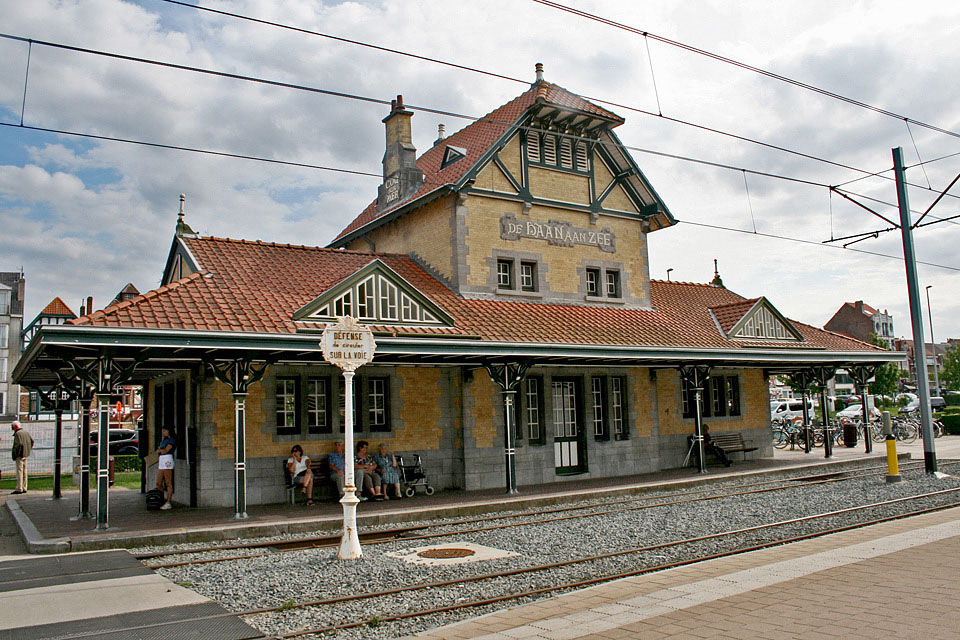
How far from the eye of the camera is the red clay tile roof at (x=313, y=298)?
41.4 feet

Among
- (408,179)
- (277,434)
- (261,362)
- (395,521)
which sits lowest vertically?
(395,521)

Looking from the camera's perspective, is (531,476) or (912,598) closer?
(912,598)

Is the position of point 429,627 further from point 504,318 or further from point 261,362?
point 504,318

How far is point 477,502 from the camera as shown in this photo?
14203mm

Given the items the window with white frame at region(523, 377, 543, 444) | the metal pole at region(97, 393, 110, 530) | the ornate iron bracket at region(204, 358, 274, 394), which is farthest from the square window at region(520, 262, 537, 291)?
the metal pole at region(97, 393, 110, 530)

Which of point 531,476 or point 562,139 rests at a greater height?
point 562,139

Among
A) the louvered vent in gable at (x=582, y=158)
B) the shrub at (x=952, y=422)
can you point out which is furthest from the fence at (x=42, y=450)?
the shrub at (x=952, y=422)

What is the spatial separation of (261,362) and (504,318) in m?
5.22

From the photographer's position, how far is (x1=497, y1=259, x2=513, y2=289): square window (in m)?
18.9

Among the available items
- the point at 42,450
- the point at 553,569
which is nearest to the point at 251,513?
the point at 553,569

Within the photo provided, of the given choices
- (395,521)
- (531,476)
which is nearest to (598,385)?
(531,476)

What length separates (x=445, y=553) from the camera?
9969 millimetres

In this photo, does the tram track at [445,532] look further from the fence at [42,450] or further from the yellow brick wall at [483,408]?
the fence at [42,450]

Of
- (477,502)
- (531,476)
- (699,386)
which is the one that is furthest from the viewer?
(699,386)
